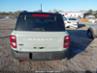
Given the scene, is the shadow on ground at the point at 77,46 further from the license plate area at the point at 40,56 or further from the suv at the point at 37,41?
the license plate area at the point at 40,56

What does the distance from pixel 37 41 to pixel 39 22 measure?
820 millimetres

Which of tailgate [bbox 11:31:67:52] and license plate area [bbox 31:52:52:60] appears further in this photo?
license plate area [bbox 31:52:52:60]

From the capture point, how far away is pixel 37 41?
249 inches

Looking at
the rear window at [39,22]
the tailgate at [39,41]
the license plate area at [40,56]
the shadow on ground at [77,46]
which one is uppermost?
the rear window at [39,22]

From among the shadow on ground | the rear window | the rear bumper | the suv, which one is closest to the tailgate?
the suv

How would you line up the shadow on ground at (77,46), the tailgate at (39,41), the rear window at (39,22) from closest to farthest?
1. the tailgate at (39,41)
2. the rear window at (39,22)
3. the shadow on ground at (77,46)

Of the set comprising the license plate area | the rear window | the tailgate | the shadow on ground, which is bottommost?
the shadow on ground

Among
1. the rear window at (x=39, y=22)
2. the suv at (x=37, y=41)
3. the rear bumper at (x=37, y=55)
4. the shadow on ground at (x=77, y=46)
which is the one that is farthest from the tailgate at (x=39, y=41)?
the shadow on ground at (x=77, y=46)

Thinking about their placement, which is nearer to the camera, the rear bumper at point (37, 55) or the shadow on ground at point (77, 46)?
the rear bumper at point (37, 55)

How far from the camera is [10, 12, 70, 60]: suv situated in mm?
6270

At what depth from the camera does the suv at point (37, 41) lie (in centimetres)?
627

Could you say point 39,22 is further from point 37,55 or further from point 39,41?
point 37,55

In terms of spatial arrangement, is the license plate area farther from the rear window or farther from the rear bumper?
the rear window

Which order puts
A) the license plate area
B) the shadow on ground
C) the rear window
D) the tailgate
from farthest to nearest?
the shadow on ground → the rear window → the license plate area → the tailgate
